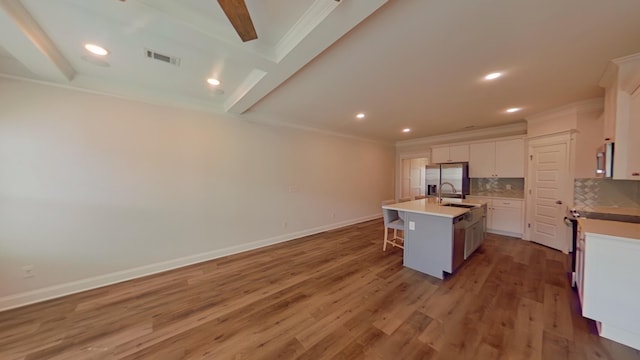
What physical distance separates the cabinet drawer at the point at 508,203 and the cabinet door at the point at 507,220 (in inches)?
1.9

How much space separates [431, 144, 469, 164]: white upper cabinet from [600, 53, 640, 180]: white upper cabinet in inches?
114

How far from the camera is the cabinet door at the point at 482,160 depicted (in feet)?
16.4

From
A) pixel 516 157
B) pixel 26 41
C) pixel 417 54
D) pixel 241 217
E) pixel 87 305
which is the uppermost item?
pixel 417 54

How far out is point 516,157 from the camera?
466cm

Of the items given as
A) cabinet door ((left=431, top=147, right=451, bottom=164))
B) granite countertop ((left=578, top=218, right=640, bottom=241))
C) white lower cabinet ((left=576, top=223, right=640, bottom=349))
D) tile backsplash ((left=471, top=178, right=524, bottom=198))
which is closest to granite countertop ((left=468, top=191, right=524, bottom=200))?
tile backsplash ((left=471, top=178, right=524, bottom=198))

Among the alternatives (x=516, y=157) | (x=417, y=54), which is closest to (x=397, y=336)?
(x=417, y=54)

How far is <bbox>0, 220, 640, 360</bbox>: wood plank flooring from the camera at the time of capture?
1737 mm

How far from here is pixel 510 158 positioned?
473 cm

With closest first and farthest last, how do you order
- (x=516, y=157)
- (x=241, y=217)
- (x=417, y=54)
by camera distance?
(x=417, y=54), (x=241, y=217), (x=516, y=157)

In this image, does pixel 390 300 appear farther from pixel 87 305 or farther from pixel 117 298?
pixel 87 305

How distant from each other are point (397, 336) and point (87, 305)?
3339 millimetres

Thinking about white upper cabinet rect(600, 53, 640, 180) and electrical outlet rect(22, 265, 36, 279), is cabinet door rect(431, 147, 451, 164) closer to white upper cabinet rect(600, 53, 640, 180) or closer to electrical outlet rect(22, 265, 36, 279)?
white upper cabinet rect(600, 53, 640, 180)

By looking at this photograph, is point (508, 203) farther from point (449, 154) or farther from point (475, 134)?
point (475, 134)

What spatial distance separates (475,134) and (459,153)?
0.66 meters
